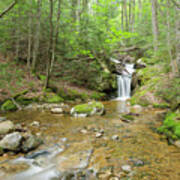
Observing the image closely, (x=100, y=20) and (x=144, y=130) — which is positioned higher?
(x=100, y=20)

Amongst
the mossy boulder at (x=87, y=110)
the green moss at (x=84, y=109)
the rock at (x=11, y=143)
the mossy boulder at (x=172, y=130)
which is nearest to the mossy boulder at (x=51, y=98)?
the mossy boulder at (x=87, y=110)

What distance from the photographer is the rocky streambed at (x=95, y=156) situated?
2740 millimetres

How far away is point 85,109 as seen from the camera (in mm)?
7379

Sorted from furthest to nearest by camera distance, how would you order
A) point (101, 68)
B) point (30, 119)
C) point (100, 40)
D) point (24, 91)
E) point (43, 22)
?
point (101, 68) < point (100, 40) < point (43, 22) < point (24, 91) < point (30, 119)

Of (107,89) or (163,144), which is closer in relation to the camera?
(163,144)

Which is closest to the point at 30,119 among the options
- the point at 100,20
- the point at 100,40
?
the point at 100,40

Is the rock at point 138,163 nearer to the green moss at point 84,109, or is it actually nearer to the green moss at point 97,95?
the green moss at point 84,109

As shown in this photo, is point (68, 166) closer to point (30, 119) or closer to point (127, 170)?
point (127, 170)

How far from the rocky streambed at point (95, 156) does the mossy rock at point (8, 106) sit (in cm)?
298

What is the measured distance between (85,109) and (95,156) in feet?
13.2

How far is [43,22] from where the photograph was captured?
12391mm

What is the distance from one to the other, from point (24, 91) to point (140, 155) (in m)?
8.04

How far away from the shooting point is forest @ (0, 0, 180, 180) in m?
3.05

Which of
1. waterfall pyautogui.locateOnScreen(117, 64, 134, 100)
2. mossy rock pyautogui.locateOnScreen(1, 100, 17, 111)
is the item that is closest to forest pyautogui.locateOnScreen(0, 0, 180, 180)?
mossy rock pyautogui.locateOnScreen(1, 100, 17, 111)
